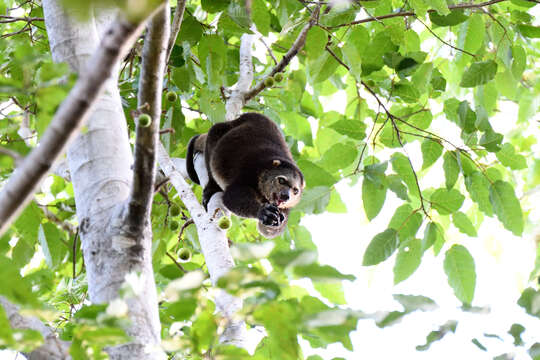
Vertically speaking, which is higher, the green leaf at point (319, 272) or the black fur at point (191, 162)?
the green leaf at point (319, 272)

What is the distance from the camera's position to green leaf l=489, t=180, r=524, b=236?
303 cm

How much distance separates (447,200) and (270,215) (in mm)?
1144

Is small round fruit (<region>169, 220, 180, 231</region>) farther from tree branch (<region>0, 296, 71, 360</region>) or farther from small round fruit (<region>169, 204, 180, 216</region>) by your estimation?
tree branch (<region>0, 296, 71, 360</region>)

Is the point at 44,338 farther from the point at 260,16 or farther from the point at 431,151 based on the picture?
the point at 431,151

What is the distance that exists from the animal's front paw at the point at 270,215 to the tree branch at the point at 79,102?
256 centimetres

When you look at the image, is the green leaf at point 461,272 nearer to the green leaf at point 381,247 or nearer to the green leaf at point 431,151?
the green leaf at point 381,247

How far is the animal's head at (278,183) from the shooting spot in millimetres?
4059

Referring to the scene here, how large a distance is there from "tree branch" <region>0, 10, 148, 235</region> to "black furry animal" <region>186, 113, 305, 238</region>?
2609 millimetres

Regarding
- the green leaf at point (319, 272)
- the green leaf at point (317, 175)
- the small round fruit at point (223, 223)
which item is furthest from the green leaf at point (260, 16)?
the green leaf at point (319, 272)

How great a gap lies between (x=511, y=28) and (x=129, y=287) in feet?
10.9

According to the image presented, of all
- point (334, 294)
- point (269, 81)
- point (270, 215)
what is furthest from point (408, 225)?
point (269, 81)

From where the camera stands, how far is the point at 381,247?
123 inches

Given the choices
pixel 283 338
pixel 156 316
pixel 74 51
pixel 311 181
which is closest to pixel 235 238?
pixel 311 181

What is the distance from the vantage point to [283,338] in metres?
1.22
